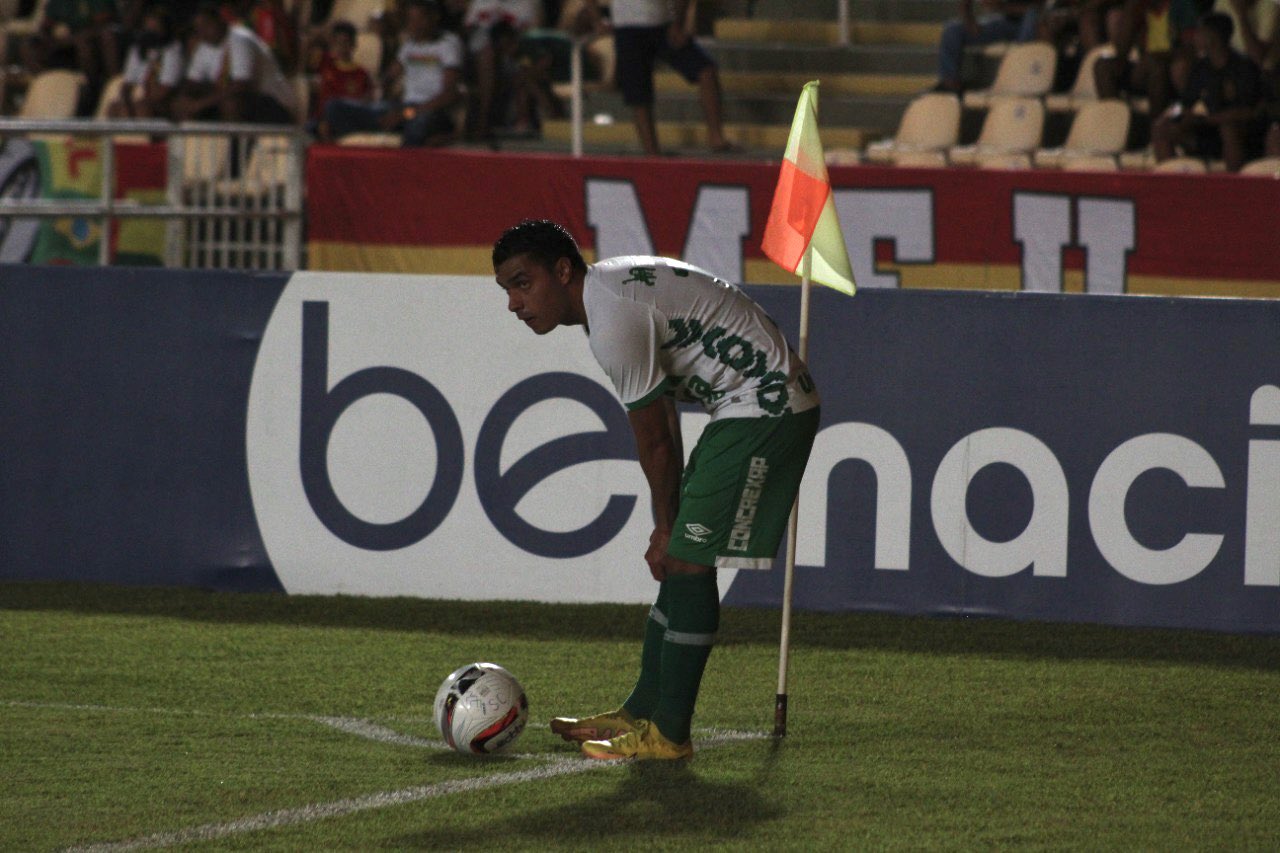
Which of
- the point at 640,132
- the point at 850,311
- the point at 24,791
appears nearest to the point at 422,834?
the point at 24,791

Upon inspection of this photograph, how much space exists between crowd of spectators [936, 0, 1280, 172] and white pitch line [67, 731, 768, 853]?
928cm

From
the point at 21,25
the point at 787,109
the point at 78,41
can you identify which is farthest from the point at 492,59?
the point at 21,25

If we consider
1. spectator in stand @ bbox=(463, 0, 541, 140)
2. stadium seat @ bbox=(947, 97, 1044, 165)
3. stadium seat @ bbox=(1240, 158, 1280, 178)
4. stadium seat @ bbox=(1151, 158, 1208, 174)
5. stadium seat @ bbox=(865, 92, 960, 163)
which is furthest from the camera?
spectator in stand @ bbox=(463, 0, 541, 140)

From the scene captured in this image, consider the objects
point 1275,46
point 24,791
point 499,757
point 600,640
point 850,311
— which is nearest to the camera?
point 24,791

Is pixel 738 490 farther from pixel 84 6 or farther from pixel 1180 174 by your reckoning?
pixel 84 6

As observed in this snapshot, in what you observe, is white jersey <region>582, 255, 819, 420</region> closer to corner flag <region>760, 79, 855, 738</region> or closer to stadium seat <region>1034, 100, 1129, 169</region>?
corner flag <region>760, 79, 855, 738</region>

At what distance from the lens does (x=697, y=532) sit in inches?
238

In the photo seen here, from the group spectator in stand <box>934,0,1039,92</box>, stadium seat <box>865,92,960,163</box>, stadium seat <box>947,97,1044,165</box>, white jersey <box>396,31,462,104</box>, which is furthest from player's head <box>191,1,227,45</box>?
stadium seat <box>947,97,1044,165</box>

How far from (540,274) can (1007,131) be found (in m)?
10.6

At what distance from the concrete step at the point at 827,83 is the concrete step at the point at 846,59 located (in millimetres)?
70

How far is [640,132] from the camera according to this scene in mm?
16234

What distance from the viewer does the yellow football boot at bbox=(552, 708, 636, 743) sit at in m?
6.46

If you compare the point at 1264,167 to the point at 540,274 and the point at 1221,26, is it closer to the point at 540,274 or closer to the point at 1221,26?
the point at 1221,26

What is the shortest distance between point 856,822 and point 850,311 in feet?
12.3
